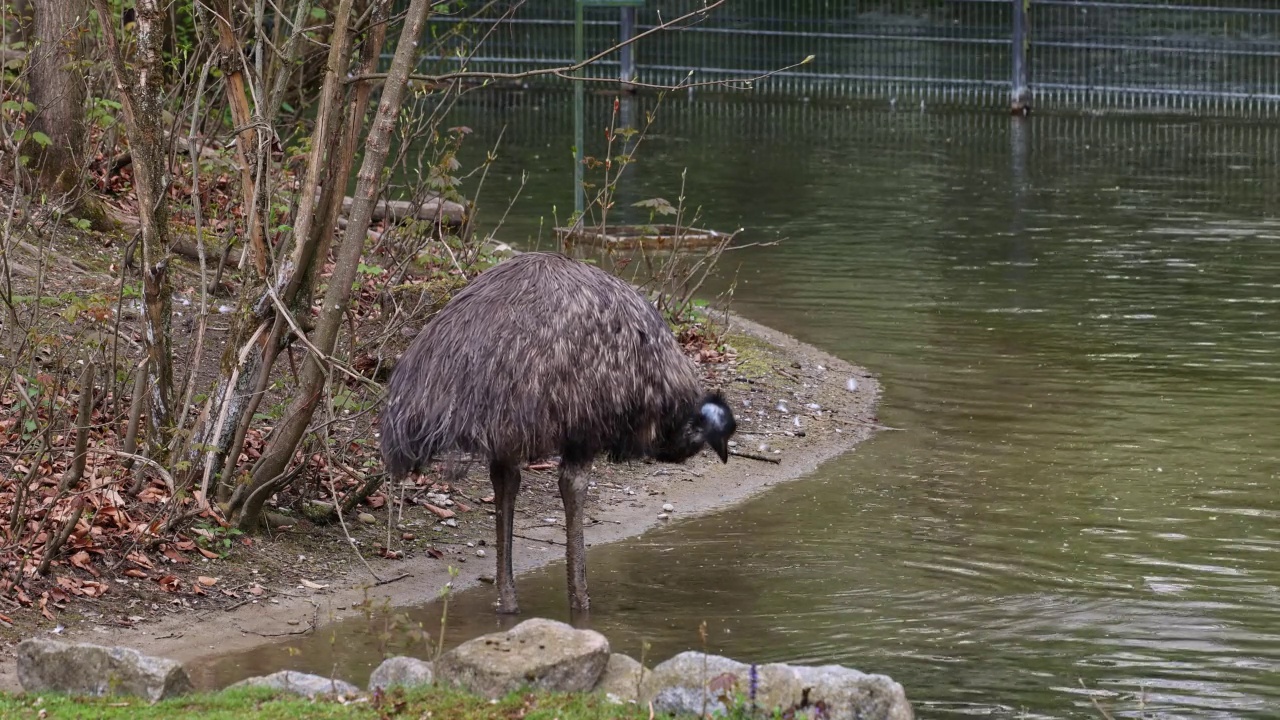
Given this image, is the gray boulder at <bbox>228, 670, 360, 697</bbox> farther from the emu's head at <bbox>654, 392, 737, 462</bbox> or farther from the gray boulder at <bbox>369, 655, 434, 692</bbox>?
the emu's head at <bbox>654, 392, 737, 462</bbox>

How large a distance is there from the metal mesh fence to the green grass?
22.9 metres

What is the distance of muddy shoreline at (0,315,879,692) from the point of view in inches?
303

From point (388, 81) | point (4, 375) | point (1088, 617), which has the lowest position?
point (1088, 617)

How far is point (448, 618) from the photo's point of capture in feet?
26.4

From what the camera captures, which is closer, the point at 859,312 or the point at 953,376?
the point at 953,376

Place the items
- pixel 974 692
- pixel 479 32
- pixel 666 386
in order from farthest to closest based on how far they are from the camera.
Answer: pixel 479 32
pixel 666 386
pixel 974 692

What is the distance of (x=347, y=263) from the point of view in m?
8.04

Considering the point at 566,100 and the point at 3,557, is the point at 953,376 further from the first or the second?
the point at 566,100

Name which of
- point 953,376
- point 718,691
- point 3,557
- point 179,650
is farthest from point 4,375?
point 953,376

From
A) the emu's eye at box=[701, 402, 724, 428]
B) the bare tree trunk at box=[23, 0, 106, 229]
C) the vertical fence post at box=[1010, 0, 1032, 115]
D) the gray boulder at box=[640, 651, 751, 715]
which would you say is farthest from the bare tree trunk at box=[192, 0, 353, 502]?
the vertical fence post at box=[1010, 0, 1032, 115]

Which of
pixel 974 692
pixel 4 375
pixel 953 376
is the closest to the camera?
pixel 974 692

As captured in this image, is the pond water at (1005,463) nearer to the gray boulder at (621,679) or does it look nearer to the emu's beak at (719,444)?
the emu's beak at (719,444)

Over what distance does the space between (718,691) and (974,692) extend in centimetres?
136

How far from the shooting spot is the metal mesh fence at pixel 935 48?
28812 millimetres
